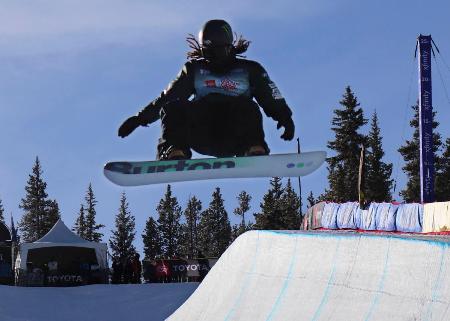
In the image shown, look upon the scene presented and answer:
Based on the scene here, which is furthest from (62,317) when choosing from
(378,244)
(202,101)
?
(378,244)

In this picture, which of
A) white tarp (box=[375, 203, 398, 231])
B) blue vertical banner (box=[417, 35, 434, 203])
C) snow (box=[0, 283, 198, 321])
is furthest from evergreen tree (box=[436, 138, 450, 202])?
snow (box=[0, 283, 198, 321])

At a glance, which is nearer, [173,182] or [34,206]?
[173,182]

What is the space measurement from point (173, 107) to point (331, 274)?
13.6 metres

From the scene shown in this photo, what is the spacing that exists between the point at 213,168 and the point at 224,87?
236cm

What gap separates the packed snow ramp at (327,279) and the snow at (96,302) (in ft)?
10.5

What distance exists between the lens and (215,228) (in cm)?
7856

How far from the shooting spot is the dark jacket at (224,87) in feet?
75.8

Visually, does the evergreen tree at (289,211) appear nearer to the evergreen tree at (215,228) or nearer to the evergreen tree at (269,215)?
the evergreen tree at (269,215)

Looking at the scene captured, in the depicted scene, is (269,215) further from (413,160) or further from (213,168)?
(213,168)

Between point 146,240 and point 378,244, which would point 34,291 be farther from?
point 146,240

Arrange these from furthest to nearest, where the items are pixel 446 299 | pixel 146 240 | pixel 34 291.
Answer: pixel 146 240
pixel 34 291
pixel 446 299

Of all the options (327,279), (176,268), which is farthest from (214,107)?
(327,279)

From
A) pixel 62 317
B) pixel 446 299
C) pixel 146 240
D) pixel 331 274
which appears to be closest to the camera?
pixel 446 299

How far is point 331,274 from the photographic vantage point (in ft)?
32.8
